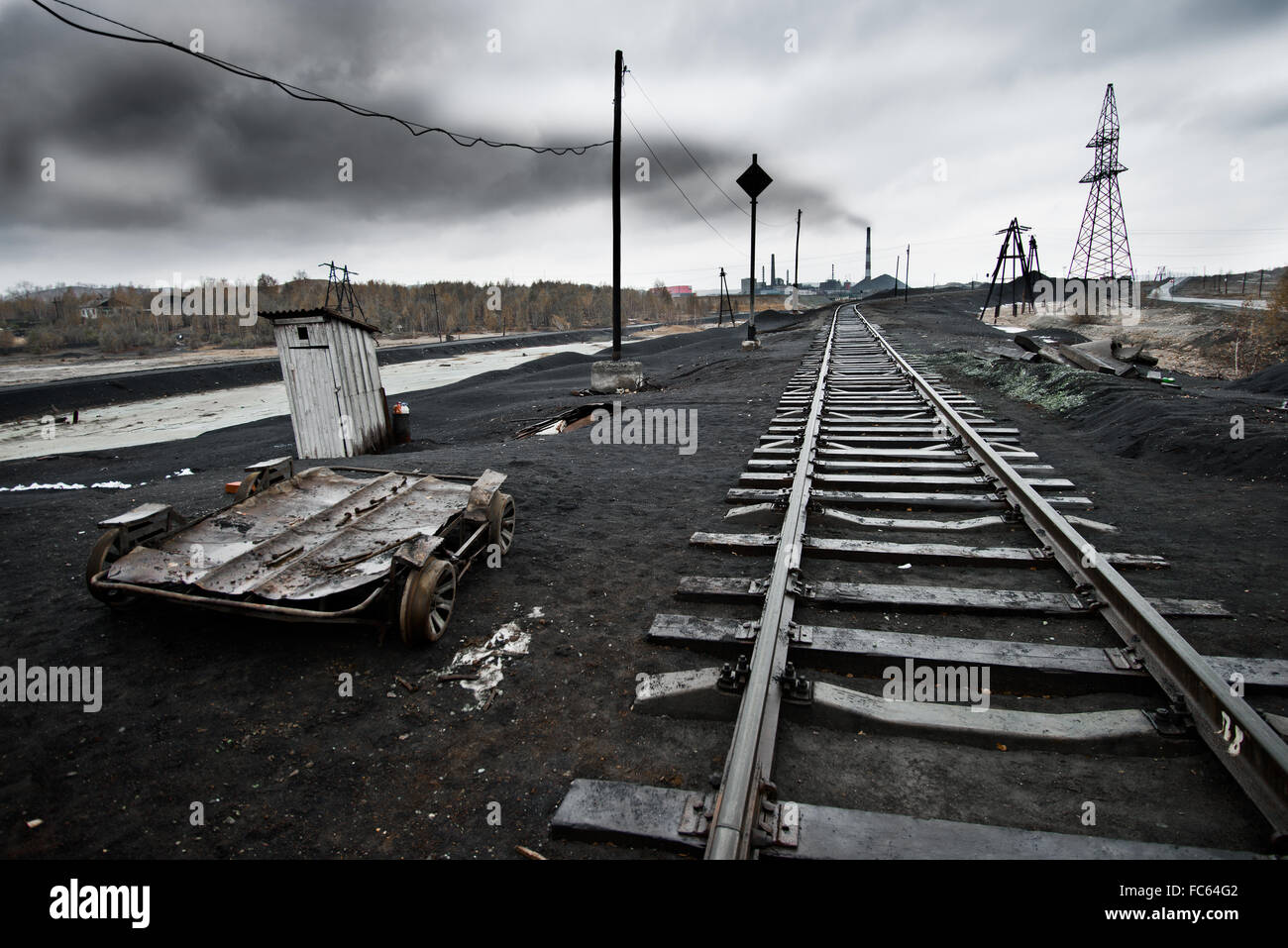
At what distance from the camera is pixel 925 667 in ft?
9.84

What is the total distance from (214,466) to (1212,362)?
26503 millimetres

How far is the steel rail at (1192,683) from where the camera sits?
6.96 feet

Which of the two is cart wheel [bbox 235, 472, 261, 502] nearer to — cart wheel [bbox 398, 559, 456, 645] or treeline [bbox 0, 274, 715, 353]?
cart wheel [bbox 398, 559, 456, 645]

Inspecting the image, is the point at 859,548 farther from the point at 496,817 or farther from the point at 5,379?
the point at 5,379

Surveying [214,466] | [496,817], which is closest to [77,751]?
[496,817]

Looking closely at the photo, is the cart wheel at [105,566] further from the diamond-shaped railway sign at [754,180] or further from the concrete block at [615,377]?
the diamond-shaped railway sign at [754,180]

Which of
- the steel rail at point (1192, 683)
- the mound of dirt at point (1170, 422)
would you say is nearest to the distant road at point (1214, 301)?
the mound of dirt at point (1170, 422)

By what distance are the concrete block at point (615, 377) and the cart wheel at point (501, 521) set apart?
10.4 metres

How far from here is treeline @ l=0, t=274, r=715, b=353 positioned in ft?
184

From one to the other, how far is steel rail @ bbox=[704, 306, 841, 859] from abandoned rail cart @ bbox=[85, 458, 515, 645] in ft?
5.66

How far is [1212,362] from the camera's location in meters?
19.5

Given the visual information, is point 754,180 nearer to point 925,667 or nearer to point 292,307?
point 925,667

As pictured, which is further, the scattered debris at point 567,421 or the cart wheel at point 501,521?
the scattered debris at point 567,421

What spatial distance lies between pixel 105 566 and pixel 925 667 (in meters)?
4.55
